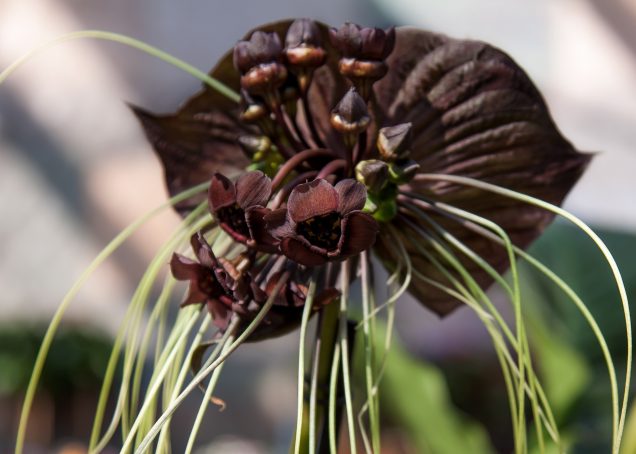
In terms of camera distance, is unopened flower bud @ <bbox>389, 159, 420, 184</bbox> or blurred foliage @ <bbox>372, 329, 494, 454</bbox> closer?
unopened flower bud @ <bbox>389, 159, 420, 184</bbox>

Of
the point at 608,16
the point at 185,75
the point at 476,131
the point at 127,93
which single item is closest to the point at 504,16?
the point at 608,16

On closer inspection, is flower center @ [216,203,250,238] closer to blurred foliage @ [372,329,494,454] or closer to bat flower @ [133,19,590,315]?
bat flower @ [133,19,590,315]

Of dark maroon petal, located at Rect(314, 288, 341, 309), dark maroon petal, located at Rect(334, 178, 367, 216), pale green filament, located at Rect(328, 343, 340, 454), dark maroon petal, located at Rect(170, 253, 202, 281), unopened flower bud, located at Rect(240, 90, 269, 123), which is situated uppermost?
unopened flower bud, located at Rect(240, 90, 269, 123)

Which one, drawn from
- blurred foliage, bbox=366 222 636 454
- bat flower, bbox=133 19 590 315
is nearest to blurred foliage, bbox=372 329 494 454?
blurred foliage, bbox=366 222 636 454

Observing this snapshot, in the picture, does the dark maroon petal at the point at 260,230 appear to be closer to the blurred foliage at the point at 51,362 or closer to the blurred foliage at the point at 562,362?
the blurred foliage at the point at 562,362

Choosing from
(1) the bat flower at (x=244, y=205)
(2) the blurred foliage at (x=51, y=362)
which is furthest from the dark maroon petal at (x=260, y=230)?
(2) the blurred foliage at (x=51, y=362)

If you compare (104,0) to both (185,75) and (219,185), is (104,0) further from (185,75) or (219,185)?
(219,185)
